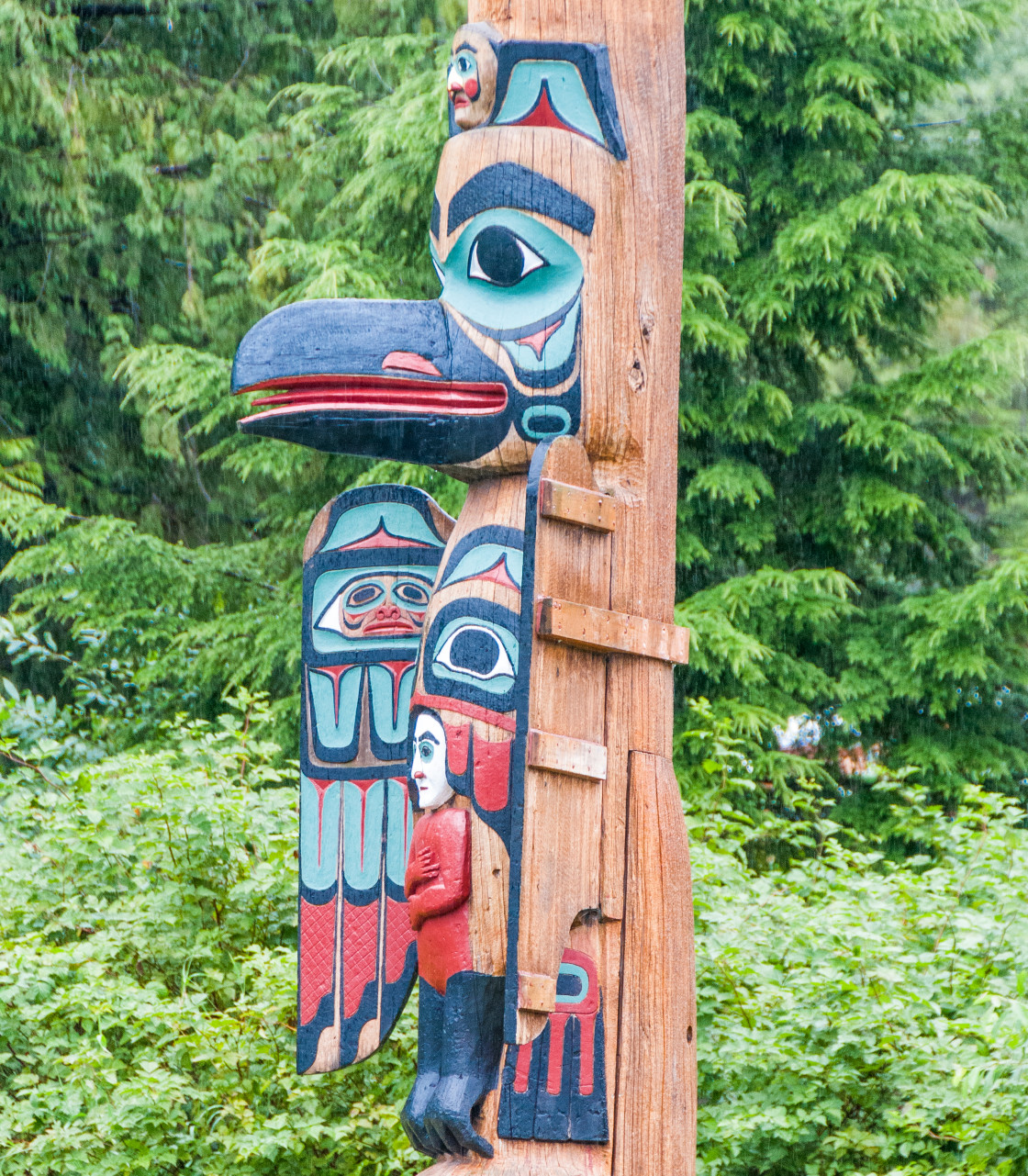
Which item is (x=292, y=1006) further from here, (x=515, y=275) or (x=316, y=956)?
(x=515, y=275)

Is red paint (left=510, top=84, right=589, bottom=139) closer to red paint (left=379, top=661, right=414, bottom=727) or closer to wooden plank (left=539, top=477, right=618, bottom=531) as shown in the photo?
wooden plank (left=539, top=477, right=618, bottom=531)

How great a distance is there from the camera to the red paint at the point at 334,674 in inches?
144

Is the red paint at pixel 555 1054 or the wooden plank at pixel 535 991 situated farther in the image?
the red paint at pixel 555 1054

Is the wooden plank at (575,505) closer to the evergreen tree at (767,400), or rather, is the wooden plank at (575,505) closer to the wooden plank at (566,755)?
the wooden plank at (566,755)

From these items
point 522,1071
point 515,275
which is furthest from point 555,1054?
point 515,275

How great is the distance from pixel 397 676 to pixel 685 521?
4.53 meters

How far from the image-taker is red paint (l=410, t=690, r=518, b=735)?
10.2 feet

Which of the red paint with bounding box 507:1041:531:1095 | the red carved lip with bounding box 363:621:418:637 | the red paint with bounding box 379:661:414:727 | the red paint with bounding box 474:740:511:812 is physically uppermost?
the red carved lip with bounding box 363:621:418:637

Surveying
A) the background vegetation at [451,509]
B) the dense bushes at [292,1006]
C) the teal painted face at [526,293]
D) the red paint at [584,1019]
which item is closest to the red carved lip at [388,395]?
the teal painted face at [526,293]

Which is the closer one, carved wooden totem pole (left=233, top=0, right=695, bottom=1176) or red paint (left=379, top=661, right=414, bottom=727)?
carved wooden totem pole (left=233, top=0, right=695, bottom=1176)

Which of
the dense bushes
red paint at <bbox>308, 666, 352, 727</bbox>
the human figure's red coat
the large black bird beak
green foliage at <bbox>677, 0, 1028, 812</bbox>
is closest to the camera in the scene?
the human figure's red coat

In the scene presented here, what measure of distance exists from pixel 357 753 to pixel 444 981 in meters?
0.72

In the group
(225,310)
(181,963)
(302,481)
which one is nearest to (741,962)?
(181,963)

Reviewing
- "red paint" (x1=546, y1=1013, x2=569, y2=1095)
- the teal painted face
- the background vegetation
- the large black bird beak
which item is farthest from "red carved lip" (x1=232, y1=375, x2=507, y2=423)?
the background vegetation
